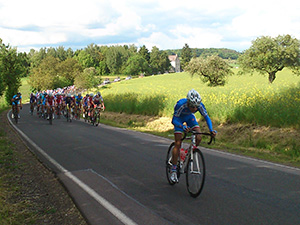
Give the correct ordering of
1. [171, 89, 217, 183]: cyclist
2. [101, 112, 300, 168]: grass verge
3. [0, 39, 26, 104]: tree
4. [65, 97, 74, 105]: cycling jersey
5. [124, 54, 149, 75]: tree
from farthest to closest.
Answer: [124, 54, 149, 75]: tree → [0, 39, 26, 104]: tree → [65, 97, 74, 105]: cycling jersey → [101, 112, 300, 168]: grass verge → [171, 89, 217, 183]: cyclist

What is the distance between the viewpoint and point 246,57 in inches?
1603

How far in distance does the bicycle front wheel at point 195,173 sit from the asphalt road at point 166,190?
15 cm

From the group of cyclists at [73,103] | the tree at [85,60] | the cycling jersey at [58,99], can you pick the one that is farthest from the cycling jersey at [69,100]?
the tree at [85,60]

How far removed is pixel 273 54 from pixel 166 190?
35667 mm

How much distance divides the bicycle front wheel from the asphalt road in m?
0.15

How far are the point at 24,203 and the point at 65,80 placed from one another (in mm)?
91734

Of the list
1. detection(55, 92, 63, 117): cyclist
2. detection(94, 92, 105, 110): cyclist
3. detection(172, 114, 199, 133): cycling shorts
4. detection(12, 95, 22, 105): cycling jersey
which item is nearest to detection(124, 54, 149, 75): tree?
detection(55, 92, 63, 117): cyclist

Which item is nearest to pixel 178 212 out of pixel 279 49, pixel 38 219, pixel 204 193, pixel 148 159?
pixel 204 193

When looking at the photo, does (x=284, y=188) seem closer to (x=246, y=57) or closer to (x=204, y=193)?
(x=204, y=193)

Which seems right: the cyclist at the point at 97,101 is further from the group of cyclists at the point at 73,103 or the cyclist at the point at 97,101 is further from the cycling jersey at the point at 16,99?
the cycling jersey at the point at 16,99

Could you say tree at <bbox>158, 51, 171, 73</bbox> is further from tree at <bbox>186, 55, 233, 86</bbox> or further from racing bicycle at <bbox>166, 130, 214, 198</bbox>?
racing bicycle at <bbox>166, 130, 214, 198</bbox>

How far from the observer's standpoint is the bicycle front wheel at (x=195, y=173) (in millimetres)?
5564

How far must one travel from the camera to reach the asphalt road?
4735mm

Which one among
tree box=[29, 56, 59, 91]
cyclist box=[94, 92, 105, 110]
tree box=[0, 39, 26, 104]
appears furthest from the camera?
tree box=[29, 56, 59, 91]
